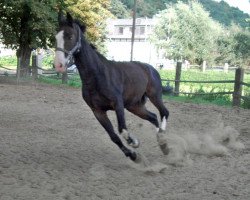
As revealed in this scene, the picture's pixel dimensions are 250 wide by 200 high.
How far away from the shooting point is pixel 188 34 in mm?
64062

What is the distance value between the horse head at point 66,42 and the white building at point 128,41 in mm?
71050

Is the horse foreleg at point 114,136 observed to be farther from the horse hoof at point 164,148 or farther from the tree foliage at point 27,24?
the tree foliage at point 27,24

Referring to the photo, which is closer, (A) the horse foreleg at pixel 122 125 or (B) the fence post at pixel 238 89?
(A) the horse foreleg at pixel 122 125

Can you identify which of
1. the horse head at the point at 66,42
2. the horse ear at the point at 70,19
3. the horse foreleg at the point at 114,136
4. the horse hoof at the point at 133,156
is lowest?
the horse hoof at the point at 133,156

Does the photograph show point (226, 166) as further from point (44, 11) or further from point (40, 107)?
point (44, 11)

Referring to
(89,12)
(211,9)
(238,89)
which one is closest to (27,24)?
(89,12)

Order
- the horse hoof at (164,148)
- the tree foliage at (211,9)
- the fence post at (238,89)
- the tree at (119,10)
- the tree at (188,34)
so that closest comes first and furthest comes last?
the horse hoof at (164,148) → the fence post at (238,89) → the tree at (188,34) → the tree at (119,10) → the tree foliage at (211,9)

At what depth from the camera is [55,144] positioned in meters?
7.67

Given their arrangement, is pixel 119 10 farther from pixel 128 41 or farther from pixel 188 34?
pixel 188 34

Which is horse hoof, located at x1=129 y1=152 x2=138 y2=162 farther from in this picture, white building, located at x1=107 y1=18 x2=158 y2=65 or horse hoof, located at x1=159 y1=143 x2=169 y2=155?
white building, located at x1=107 y1=18 x2=158 y2=65

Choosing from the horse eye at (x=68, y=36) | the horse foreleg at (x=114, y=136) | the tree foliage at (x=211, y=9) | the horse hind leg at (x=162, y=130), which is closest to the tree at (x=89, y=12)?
the horse hind leg at (x=162, y=130)

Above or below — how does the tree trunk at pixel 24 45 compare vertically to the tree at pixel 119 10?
below

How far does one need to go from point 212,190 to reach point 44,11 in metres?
19.8

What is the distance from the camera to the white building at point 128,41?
82.6m
